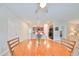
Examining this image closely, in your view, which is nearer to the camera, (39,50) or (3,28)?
(39,50)

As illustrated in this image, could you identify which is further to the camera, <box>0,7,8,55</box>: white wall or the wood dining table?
<box>0,7,8,55</box>: white wall

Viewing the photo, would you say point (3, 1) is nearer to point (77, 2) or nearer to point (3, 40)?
point (77, 2)

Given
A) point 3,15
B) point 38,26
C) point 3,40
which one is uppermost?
point 3,15

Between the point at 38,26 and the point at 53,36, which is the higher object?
the point at 38,26

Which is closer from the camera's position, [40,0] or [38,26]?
[40,0]

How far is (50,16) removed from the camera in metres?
4.48

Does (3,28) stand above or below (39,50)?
above

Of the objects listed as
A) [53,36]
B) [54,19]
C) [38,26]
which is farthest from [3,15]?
[54,19]

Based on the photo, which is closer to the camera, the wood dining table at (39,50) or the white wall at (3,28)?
the wood dining table at (39,50)

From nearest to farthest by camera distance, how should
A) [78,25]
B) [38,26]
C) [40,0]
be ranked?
[40,0]
[38,26]
[78,25]

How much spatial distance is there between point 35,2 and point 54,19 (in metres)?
4.12

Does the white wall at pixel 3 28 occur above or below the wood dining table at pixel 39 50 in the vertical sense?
above

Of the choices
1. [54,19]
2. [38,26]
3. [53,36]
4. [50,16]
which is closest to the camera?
[38,26]

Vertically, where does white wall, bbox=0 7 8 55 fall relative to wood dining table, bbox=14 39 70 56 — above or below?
above
